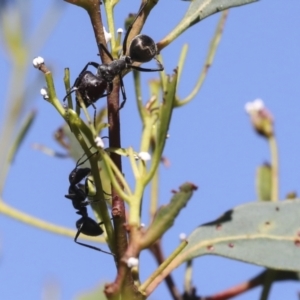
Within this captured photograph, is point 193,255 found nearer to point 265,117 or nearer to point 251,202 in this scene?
point 251,202

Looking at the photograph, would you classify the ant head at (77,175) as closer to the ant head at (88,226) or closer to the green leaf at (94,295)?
the ant head at (88,226)

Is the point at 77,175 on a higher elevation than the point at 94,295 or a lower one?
higher

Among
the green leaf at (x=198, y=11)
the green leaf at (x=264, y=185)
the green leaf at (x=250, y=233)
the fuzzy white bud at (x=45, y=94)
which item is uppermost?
the green leaf at (x=198, y=11)

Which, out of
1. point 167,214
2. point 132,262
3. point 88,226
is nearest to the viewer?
point 132,262

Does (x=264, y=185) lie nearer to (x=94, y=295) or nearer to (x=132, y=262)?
(x=94, y=295)

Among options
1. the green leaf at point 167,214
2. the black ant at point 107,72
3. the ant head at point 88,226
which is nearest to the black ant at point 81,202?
the ant head at point 88,226

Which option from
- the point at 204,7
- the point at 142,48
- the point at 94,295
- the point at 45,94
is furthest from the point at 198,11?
the point at 94,295
